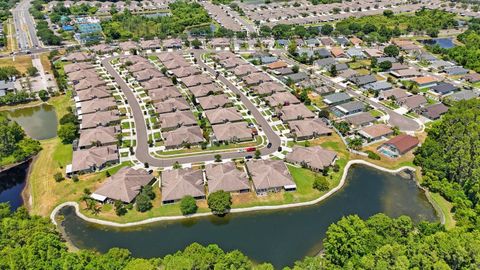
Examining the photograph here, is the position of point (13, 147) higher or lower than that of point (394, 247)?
lower

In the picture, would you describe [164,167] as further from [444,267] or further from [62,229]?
[444,267]

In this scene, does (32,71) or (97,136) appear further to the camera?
(32,71)

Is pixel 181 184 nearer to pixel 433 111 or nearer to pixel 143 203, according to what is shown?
pixel 143 203

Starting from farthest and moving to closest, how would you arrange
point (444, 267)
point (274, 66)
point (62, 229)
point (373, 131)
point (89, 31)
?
point (89, 31) < point (274, 66) < point (373, 131) < point (62, 229) < point (444, 267)

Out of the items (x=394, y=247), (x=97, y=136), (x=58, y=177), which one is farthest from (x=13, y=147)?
(x=394, y=247)

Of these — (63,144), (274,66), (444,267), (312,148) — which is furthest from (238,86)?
(444,267)

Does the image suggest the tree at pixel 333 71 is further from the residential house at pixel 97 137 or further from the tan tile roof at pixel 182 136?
the residential house at pixel 97 137

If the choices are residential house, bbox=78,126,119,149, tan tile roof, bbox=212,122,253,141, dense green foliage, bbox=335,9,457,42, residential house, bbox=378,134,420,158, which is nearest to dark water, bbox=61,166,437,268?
residential house, bbox=378,134,420,158
